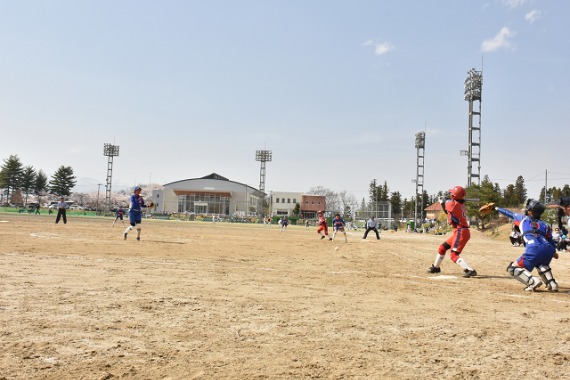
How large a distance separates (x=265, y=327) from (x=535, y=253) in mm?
6296

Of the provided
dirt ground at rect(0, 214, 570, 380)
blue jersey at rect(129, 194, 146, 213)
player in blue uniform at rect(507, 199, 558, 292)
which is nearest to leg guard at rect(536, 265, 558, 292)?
player in blue uniform at rect(507, 199, 558, 292)

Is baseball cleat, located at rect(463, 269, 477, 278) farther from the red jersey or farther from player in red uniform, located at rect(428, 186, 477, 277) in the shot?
the red jersey

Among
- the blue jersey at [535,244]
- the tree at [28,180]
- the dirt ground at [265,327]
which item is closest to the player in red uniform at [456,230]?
the blue jersey at [535,244]

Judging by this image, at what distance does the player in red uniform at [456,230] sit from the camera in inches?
405

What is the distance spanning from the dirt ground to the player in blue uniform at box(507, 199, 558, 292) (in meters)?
0.51

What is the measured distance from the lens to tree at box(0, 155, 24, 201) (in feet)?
350

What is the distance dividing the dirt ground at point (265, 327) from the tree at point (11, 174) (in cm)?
11638

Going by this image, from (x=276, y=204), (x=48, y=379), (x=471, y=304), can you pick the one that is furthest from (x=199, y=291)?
(x=276, y=204)

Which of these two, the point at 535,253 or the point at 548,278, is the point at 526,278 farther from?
the point at 535,253

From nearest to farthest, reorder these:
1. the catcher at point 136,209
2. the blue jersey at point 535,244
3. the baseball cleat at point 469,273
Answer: the blue jersey at point 535,244
the baseball cleat at point 469,273
the catcher at point 136,209

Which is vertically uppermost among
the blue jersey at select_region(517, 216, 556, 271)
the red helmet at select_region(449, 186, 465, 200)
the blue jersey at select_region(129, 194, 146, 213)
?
the red helmet at select_region(449, 186, 465, 200)

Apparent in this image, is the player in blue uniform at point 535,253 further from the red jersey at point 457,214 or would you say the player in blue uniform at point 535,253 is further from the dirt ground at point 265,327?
the red jersey at point 457,214

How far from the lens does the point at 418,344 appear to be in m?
4.13

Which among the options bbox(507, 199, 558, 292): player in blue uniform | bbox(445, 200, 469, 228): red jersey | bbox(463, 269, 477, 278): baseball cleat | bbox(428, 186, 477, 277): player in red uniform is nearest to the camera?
bbox(507, 199, 558, 292): player in blue uniform
